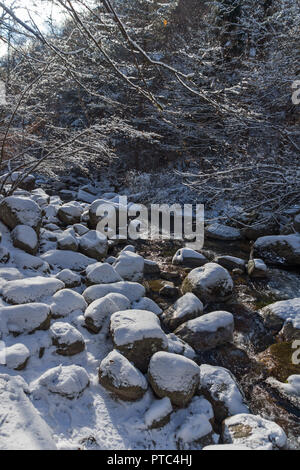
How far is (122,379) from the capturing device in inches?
87.4

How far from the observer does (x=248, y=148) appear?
725 centimetres

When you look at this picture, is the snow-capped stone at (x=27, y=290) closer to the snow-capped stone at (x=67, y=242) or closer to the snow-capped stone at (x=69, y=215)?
the snow-capped stone at (x=67, y=242)

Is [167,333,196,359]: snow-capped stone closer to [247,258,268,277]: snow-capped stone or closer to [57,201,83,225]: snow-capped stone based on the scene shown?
[247,258,268,277]: snow-capped stone

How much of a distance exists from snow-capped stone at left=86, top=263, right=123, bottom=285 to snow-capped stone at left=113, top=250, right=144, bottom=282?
0.92ft

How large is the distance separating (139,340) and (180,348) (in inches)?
23.1

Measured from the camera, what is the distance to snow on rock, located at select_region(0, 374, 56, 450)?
1.65m

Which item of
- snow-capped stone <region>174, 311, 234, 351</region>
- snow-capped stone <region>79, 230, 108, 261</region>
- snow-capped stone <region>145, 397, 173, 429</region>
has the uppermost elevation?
snow-capped stone <region>79, 230, 108, 261</region>

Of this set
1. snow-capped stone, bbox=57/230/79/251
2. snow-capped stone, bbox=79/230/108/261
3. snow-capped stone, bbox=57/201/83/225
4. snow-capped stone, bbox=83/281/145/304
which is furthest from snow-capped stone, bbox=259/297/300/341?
snow-capped stone, bbox=57/201/83/225

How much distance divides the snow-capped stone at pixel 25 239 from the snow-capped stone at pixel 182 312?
206 cm
